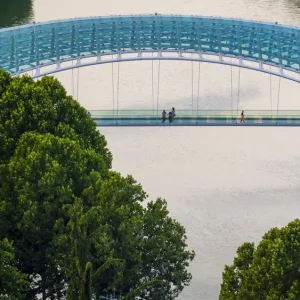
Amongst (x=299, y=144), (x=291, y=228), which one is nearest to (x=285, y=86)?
(x=299, y=144)

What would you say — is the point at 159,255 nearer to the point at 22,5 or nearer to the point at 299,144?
the point at 299,144

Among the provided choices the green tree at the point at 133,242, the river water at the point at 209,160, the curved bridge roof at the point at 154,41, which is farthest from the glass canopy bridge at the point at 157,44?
the green tree at the point at 133,242

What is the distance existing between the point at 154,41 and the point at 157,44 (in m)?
0.19

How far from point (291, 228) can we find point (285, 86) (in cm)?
2999

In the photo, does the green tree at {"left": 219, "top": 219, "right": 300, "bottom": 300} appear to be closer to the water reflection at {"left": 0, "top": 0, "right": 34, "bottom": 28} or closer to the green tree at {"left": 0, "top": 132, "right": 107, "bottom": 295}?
the green tree at {"left": 0, "top": 132, "right": 107, "bottom": 295}

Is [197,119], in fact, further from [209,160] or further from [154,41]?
[154,41]

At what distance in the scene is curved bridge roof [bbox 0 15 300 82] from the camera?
36.8 m

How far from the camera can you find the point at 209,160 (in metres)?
37.4

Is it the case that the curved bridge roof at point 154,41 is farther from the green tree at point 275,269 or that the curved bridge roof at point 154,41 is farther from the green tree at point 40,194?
the green tree at point 275,269

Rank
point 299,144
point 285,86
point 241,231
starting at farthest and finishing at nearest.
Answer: point 285,86, point 299,144, point 241,231

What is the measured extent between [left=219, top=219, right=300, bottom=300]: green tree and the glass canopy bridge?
1772 cm

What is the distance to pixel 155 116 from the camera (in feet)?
120

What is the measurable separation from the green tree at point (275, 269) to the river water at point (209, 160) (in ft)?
27.4

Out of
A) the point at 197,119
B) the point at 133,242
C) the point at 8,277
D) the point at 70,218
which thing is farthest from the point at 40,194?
the point at 197,119
